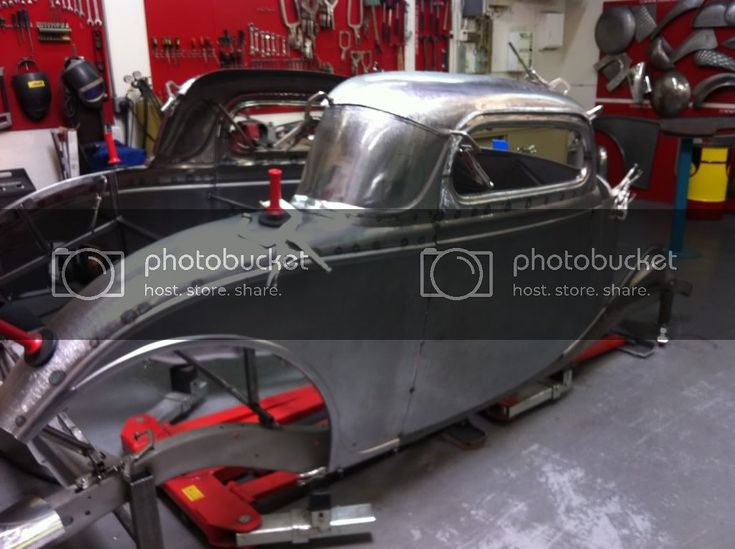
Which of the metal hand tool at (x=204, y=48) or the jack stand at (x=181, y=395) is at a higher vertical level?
the metal hand tool at (x=204, y=48)

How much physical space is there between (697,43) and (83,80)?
6050 mm

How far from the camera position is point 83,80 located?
4367 millimetres

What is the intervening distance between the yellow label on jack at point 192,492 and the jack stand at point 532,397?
1.43 m

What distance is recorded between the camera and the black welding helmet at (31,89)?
168 inches

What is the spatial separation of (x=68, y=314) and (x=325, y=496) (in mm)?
1088

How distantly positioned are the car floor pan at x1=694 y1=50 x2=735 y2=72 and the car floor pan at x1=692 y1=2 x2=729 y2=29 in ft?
0.87

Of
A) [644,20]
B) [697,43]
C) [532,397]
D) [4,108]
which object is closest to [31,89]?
[4,108]

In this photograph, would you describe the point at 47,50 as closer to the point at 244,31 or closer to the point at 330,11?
the point at 244,31

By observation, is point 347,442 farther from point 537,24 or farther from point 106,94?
point 537,24

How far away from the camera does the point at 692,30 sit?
6.75 metres

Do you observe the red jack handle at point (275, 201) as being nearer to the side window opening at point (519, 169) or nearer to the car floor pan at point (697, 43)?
the side window opening at point (519, 169)

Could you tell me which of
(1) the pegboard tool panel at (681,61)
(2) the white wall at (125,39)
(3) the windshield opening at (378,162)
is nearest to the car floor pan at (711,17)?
(1) the pegboard tool panel at (681,61)

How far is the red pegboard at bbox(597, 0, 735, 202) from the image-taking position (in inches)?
264

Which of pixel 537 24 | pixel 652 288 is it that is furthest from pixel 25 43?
pixel 537 24
